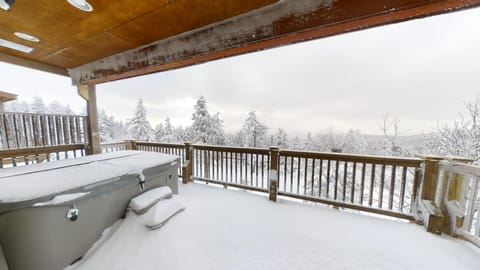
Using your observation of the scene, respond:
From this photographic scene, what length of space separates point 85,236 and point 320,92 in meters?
14.6

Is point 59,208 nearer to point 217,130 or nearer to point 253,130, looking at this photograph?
point 217,130

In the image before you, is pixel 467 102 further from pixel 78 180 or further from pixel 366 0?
pixel 78 180

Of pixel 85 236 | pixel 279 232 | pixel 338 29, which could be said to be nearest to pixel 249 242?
pixel 279 232

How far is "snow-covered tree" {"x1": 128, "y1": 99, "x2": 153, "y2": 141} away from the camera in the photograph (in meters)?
17.4

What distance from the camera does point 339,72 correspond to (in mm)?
9836

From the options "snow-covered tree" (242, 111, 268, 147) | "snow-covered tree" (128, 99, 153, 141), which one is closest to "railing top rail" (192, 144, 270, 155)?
"snow-covered tree" (242, 111, 268, 147)

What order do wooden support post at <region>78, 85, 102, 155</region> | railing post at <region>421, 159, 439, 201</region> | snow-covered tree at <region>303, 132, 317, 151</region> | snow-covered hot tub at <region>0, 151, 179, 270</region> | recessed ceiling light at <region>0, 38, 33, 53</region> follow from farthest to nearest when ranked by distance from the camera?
snow-covered tree at <region>303, 132, 317, 151</region>, wooden support post at <region>78, 85, 102, 155</region>, recessed ceiling light at <region>0, 38, 33, 53</region>, railing post at <region>421, 159, 439, 201</region>, snow-covered hot tub at <region>0, 151, 179, 270</region>

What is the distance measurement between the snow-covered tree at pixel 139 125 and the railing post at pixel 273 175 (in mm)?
18034

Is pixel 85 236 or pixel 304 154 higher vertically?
pixel 304 154

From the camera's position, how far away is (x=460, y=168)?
183 cm

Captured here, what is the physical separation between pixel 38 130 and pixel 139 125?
16.1 meters

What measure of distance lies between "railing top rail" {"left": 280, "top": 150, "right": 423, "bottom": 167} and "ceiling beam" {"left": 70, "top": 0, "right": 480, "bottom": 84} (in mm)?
1666

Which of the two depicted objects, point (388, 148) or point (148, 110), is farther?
point (148, 110)

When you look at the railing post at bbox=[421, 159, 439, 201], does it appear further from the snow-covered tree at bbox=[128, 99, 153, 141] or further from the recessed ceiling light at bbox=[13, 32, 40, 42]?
the snow-covered tree at bbox=[128, 99, 153, 141]
